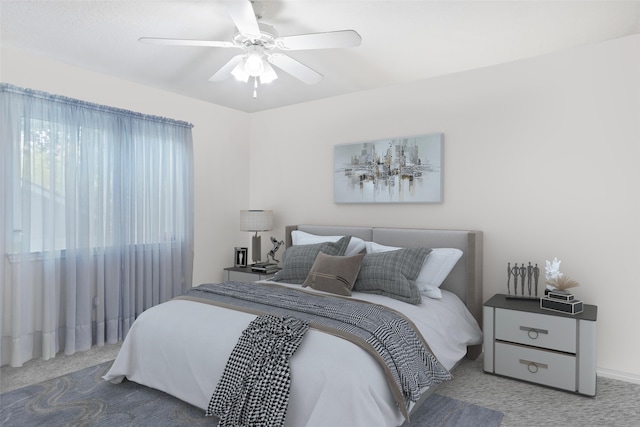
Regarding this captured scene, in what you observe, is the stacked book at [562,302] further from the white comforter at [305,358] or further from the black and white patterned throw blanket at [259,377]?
the black and white patterned throw blanket at [259,377]

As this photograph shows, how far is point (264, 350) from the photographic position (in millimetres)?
2029

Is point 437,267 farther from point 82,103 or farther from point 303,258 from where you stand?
point 82,103

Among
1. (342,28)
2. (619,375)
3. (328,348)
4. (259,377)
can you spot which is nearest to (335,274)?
(328,348)

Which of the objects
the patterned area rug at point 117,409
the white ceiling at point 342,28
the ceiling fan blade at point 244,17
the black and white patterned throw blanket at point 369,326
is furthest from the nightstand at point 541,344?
the ceiling fan blade at point 244,17

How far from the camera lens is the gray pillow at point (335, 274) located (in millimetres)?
2971


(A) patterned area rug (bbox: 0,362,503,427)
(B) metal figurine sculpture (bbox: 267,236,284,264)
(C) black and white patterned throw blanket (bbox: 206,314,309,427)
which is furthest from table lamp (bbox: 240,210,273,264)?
(C) black and white patterned throw blanket (bbox: 206,314,309,427)

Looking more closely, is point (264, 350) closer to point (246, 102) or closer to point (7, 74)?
point (7, 74)

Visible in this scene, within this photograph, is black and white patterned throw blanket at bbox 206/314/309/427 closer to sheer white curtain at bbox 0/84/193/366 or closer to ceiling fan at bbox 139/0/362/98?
ceiling fan at bbox 139/0/362/98

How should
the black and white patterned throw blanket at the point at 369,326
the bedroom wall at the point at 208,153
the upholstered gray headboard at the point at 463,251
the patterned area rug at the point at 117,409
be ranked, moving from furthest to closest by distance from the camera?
the bedroom wall at the point at 208,153
the upholstered gray headboard at the point at 463,251
the patterned area rug at the point at 117,409
the black and white patterned throw blanket at the point at 369,326

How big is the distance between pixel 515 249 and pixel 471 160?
85 centimetres

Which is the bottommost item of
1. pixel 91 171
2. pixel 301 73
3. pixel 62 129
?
pixel 91 171

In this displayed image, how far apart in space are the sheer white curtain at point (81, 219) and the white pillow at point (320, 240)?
4.22 ft

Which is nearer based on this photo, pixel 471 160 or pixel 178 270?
pixel 471 160

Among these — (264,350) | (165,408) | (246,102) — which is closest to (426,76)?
(246,102)
